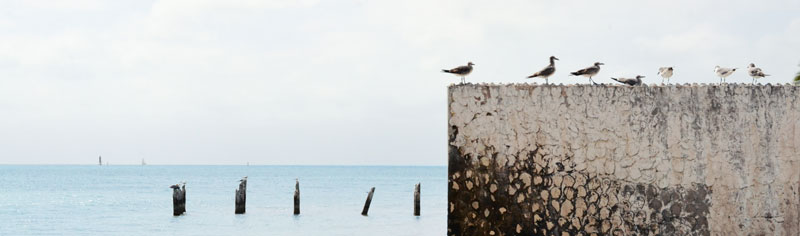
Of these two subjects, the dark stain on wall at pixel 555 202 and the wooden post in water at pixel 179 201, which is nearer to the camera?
the dark stain on wall at pixel 555 202

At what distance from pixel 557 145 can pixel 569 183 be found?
489 mm

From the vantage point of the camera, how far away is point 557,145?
438 inches

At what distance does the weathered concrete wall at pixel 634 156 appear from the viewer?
11.0 meters

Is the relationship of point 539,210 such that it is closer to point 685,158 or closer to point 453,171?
point 453,171

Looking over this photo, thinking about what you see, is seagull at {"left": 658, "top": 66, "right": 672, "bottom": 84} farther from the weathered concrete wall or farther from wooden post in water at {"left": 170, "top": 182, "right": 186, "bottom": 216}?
wooden post in water at {"left": 170, "top": 182, "right": 186, "bottom": 216}

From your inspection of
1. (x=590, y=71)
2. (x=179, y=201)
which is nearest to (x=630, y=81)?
(x=590, y=71)

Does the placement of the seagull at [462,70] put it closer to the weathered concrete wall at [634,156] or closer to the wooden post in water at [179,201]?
the weathered concrete wall at [634,156]

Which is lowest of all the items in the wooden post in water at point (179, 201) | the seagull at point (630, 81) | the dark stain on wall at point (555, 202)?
the wooden post in water at point (179, 201)

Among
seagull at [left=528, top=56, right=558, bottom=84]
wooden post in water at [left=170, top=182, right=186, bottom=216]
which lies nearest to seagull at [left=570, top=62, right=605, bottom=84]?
seagull at [left=528, top=56, right=558, bottom=84]

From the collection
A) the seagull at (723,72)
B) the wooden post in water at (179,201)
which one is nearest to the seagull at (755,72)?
the seagull at (723,72)

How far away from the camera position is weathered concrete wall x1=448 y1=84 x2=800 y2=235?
36.1 ft

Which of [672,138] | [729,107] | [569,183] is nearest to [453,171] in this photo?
[569,183]

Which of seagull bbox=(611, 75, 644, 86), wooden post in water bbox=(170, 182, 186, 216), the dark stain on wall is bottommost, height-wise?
wooden post in water bbox=(170, 182, 186, 216)

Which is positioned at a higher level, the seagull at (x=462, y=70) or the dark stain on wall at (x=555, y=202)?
the seagull at (x=462, y=70)
